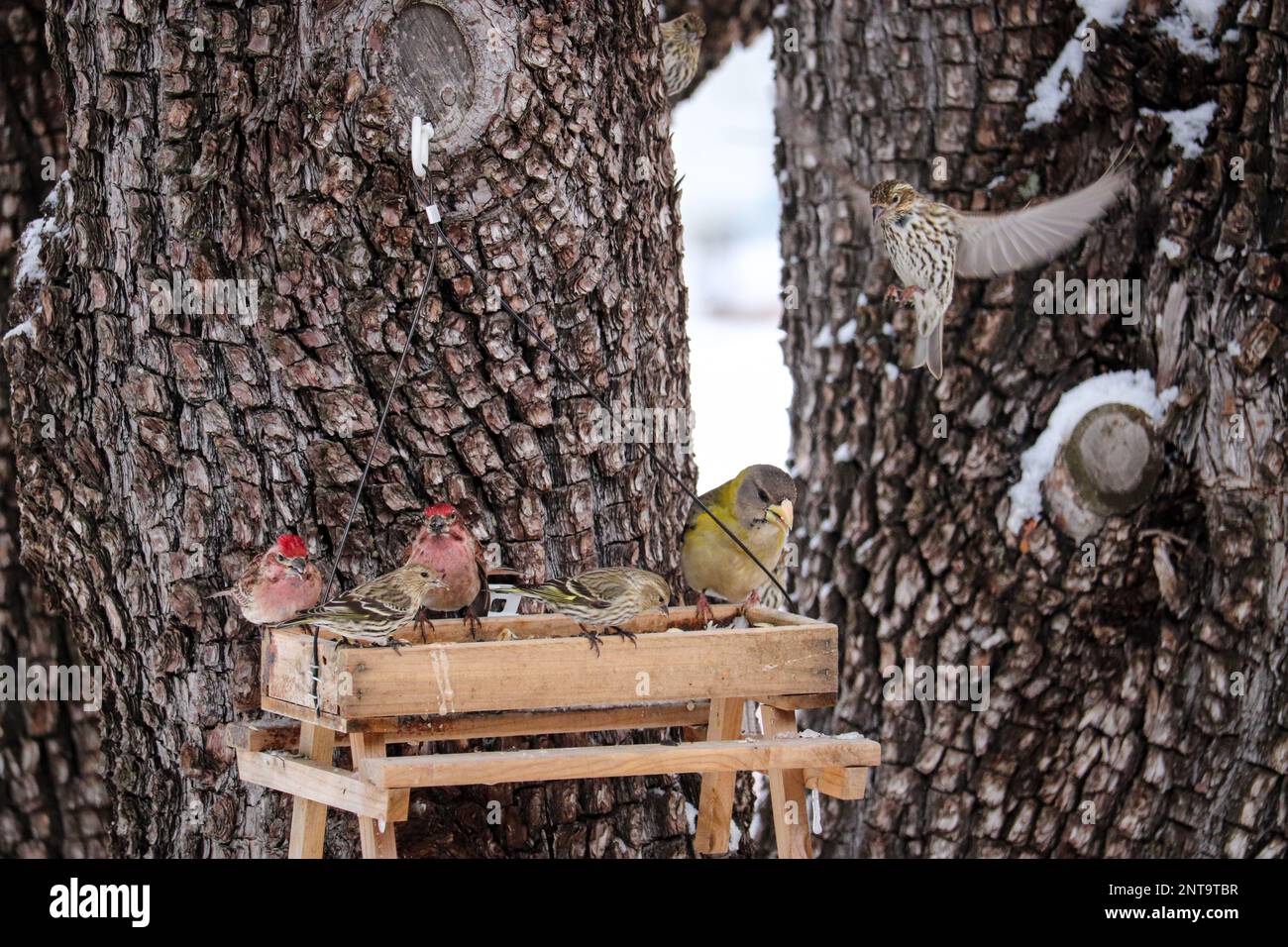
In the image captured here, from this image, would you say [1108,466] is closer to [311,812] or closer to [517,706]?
[517,706]

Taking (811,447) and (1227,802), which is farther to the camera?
(811,447)

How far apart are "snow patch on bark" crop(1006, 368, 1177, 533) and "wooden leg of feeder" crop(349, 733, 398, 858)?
2.49 metres

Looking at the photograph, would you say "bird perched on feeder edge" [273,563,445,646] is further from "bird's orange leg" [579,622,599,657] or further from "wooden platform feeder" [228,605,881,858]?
"bird's orange leg" [579,622,599,657]

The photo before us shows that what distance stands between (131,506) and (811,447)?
8.10 ft

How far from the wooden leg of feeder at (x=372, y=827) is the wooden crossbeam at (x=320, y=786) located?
0.04 m

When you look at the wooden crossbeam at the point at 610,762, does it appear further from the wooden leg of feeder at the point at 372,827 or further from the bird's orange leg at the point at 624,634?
the bird's orange leg at the point at 624,634

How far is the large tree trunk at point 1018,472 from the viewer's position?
15.4 feet

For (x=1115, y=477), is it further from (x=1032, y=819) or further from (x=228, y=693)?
(x=228, y=693)

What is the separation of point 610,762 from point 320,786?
1.88 feet

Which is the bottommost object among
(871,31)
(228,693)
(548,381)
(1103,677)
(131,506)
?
(1103,677)

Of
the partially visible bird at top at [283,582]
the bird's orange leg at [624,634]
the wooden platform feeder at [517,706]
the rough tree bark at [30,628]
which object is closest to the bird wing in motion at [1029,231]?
the wooden platform feeder at [517,706]

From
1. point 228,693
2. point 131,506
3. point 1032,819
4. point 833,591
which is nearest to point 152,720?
point 228,693

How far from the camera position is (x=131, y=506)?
3.63 m
